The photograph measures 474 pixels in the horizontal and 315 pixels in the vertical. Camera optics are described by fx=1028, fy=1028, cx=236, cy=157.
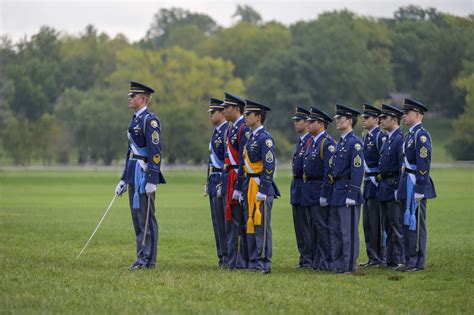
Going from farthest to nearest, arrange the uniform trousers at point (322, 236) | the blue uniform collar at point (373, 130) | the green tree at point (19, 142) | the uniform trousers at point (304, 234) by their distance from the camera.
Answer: the green tree at point (19, 142) → the blue uniform collar at point (373, 130) → the uniform trousers at point (304, 234) → the uniform trousers at point (322, 236)

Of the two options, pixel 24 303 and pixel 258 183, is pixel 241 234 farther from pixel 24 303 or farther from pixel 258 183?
pixel 24 303

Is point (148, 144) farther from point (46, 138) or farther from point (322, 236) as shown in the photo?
point (46, 138)

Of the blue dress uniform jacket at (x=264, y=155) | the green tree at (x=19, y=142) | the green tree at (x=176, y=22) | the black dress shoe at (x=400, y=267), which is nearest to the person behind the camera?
the blue dress uniform jacket at (x=264, y=155)

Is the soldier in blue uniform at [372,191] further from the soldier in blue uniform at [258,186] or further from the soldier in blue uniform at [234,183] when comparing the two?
the soldier in blue uniform at [234,183]

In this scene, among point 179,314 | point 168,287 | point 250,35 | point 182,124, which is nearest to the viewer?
point 179,314

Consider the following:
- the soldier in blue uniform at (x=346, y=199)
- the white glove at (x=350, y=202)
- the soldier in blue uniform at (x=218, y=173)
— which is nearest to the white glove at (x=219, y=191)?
the soldier in blue uniform at (x=218, y=173)

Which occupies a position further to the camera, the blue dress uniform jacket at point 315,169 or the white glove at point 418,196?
the blue dress uniform jacket at point 315,169

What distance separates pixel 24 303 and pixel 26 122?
68.6 meters

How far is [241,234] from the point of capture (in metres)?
13.7

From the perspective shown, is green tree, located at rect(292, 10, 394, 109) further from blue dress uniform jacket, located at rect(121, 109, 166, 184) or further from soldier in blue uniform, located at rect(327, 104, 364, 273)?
blue dress uniform jacket, located at rect(121, 109, 166, 184)

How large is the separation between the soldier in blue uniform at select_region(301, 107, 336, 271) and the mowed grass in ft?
1.77

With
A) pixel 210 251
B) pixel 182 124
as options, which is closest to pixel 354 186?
pixel 210 251

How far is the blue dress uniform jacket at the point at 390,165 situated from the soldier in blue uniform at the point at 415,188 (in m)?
0.36

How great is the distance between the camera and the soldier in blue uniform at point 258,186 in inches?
514
